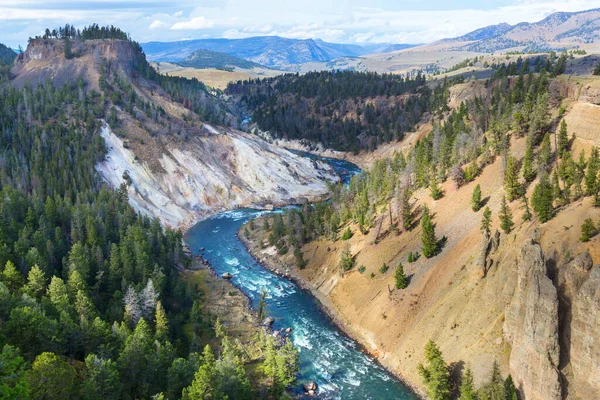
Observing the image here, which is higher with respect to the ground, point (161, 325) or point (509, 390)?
point (161, 325)

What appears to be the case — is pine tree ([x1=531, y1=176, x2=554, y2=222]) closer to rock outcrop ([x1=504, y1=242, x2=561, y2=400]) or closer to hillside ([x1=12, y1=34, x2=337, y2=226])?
rock outcrop ([x1=504, y1=242, x2=561, y2=400])

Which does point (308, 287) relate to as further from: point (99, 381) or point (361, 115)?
point (361, 115)

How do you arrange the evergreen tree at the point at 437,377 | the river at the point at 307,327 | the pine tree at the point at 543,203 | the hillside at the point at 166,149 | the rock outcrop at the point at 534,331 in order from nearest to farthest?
1. the rock outcrop at the point at 534,331
2. the evergreen tree at the point at 437,377
3. the river at the point at 307,327
4. the pine tree at the point at 543,203
5. the hillside at the point at 166,149

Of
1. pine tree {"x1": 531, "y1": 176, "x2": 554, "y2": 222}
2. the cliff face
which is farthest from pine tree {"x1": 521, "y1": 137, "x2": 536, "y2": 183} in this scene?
the cliff face

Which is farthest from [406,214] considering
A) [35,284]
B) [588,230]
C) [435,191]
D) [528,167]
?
[35,284]

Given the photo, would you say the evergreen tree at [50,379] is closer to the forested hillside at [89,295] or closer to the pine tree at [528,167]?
the forested hillside at [89,295]

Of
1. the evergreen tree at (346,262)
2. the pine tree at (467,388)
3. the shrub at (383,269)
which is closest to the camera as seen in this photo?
the pine tree at (467,388)

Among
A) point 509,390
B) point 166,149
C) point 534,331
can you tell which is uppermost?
point 166,149

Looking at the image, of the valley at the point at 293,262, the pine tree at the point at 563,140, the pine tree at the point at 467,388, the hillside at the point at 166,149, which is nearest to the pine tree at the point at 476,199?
the valley at the point at 293,262
